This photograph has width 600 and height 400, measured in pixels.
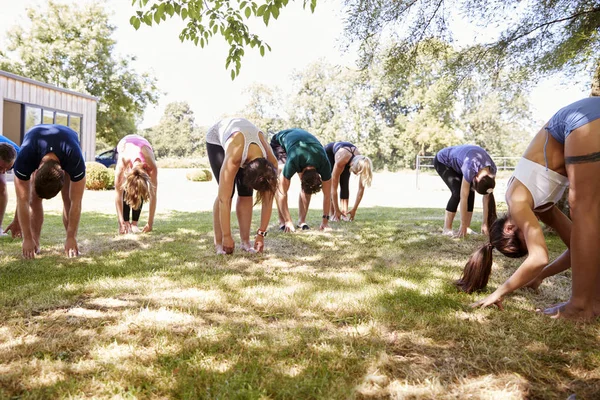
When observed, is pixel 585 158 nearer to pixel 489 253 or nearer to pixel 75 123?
pixel 489 253

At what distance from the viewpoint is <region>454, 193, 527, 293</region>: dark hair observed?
2.98 meters

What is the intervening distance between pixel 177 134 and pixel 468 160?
68231 mm

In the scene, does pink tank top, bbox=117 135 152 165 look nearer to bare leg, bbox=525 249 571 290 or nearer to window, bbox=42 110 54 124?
bare leg, bbox=525 249 571 290

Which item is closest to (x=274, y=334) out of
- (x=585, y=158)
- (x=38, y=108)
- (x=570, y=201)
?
(x=570, y=201)

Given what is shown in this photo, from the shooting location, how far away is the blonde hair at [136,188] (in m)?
5.24

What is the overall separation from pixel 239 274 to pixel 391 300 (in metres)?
1.36

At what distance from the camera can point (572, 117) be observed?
273cm

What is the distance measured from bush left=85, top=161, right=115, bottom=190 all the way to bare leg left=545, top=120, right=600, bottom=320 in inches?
582

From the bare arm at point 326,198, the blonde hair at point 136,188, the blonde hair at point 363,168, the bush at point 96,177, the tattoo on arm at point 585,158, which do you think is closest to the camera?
the tattoo on arm at point 585,158

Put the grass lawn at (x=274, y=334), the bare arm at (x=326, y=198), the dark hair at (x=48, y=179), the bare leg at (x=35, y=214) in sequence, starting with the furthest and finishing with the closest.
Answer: the bare arm at (x=326, y=198)
the bare leg at (x=35, y=214)
the dark hair at (x=48, y=179)
the grass lawn at (x=274, y=334)

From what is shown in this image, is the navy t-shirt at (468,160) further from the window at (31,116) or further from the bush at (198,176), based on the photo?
the bush at (198,176)

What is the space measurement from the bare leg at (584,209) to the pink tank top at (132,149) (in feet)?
16.1

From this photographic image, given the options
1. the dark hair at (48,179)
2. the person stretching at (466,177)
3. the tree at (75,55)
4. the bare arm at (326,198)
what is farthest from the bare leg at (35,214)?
the tree at (75,55)

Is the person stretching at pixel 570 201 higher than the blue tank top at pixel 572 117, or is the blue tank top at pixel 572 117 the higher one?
the blue tank top at pixel 572 117
